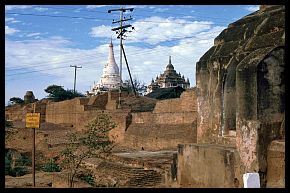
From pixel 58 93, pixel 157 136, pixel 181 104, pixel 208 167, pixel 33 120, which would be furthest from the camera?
pixel 58 93

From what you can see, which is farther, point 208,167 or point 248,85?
point 208,167

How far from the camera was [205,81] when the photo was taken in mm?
9344

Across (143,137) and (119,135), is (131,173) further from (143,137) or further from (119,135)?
(119,135)

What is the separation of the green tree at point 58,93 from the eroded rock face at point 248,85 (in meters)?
38.4

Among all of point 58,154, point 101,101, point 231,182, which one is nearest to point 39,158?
point 58,154

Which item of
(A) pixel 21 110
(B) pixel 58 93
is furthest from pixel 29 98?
(A) pixel 21 110

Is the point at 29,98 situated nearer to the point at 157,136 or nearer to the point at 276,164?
the point at 157,136

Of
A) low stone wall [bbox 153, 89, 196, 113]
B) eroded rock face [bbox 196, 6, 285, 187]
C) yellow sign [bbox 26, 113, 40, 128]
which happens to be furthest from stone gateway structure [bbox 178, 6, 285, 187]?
low stone wall [bbox 153, 89, 196, 113]

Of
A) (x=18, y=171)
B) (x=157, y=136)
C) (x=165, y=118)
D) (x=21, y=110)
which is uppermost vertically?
(x=21, y=110)

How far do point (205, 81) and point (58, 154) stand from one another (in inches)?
443

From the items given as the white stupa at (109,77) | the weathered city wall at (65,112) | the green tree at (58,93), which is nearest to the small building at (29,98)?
the green tree at (58,93)

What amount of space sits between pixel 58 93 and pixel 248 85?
42.0 meters

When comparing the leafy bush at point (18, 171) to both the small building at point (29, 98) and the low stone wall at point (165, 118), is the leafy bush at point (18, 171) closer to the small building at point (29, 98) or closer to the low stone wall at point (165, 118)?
the low stone wall at point (165, 118)

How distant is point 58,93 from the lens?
4709cm
